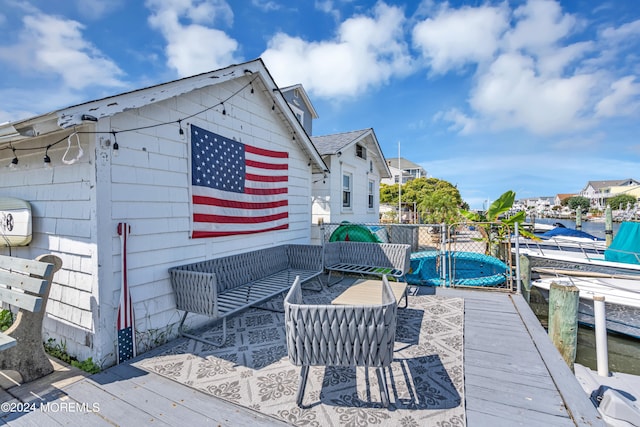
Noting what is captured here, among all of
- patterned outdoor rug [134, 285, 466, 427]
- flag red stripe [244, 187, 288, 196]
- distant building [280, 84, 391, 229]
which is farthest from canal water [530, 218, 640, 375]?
flag red stripe [244, 187, 288, 196]

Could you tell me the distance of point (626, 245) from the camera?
8.69 m

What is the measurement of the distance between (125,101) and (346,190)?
906 centimetres

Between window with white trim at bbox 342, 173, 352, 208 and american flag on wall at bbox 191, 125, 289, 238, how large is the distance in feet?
16.5

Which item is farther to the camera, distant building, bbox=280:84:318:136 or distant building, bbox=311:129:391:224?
distant building, bbox=280:84:318:136

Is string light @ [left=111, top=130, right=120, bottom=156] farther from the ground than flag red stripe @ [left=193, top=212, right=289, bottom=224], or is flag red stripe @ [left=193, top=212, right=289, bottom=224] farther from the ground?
string light @ [left=111, top=130, right=120, bottom=156]

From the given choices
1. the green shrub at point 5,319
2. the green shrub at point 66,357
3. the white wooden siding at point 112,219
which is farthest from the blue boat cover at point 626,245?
the green shrub at point 5,319

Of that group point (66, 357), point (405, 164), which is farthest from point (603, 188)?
point (66, 357)

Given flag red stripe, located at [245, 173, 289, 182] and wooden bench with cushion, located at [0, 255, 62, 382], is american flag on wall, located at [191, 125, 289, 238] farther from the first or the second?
wooden bench with cushion, located at [0, 255, 62, 382]

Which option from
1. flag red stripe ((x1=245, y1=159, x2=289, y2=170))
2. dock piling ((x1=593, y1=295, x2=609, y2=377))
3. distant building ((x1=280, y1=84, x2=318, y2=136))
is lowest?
dock piling ((x1=593, y1=295, x2=609, y2=377))

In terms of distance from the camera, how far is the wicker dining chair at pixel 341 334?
2.29 metres

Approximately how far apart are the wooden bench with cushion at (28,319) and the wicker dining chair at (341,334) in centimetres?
258

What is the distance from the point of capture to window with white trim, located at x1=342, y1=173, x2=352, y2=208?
1138 centimetres

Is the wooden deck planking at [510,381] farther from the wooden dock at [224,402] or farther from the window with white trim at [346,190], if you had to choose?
the window with white trim at [346,190]

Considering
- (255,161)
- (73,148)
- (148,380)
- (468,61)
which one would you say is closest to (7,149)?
(73,148)
